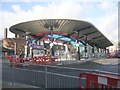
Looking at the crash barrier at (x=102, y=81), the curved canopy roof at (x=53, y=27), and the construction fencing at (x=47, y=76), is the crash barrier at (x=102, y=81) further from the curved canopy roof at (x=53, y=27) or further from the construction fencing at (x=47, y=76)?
the curved canopy roof at (x=53, y=27)

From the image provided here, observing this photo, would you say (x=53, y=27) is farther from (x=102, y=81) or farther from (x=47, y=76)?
(x=102, y=81)

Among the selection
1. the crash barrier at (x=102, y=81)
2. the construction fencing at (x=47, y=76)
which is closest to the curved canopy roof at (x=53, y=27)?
the construction fencing at (x=47, y=76)

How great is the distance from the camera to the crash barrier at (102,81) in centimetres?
580

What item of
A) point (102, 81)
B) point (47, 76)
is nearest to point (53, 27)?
point (47, 76)

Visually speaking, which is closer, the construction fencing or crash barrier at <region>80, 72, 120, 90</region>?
crash barrier at <region>80, 72, 120, 90</region>

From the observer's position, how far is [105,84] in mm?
6141

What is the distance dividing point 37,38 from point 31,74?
1680 inches

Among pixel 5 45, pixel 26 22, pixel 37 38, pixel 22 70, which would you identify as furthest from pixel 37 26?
pixel 5 45

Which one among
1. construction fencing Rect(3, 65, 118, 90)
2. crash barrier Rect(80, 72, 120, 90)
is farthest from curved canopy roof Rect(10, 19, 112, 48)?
crash barrier Rect(80, 72, 120, 90)

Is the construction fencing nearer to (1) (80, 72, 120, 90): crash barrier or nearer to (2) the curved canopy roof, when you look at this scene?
(1) (80, 72, 120, 90): crash barrier

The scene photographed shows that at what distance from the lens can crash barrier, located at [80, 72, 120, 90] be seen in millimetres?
5801

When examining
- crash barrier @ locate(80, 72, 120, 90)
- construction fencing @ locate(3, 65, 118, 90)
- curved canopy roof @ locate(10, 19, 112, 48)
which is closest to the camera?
crash barrier @ locate(80, 72, 120, 90)

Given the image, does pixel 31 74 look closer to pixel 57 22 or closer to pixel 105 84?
pixel 105 84

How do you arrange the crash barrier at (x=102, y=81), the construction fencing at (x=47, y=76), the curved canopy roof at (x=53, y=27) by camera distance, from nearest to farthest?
1. the crash barrier at (x=102, y=81)
2. the construction fencing at (x=47, y=76)
3. the curved canopy roof at (x=53, y=27)
